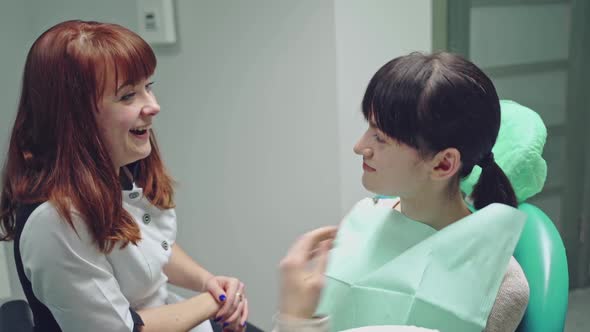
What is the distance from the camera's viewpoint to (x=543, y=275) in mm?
899

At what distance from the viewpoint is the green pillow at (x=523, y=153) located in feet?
3.43

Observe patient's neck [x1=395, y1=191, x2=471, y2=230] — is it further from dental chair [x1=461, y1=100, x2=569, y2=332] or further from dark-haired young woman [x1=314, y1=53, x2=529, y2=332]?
dental chair [x1=461, y1=100, x2=569, y2=332]

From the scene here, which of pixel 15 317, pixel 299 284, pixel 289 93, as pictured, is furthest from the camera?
pixel 289 93

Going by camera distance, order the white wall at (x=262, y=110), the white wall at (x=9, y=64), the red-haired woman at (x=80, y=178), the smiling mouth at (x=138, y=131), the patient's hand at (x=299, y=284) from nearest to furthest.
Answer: the patient's hand at (x=299, y=284) → the red-haired woman at (x=80, y=178) → the smiling mouth at (x=138, y=131) → the white wall at (x=262, y=110) → the white wall at (x=9, y=64)

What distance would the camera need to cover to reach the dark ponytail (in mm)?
968

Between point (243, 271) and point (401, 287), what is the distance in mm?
1066

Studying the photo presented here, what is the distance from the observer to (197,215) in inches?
75.5

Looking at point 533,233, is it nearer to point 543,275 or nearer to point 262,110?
point 543,275

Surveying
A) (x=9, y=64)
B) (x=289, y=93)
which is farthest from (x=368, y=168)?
(x=9, y=64)

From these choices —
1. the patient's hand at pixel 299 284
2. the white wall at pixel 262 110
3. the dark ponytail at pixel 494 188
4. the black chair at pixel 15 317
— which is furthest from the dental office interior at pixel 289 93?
the patient's hand at pixel 299 284

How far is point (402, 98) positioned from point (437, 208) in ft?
0.73

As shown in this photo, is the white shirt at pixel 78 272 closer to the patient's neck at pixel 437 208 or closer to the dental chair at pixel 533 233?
the patient's neck at pixel 437 208

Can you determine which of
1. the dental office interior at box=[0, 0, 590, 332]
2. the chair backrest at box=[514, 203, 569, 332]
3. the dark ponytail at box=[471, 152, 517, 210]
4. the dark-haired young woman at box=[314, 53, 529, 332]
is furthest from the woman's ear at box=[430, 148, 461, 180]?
the dental office interior at box=[0, 0, 590, 332]

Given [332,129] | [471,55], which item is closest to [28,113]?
[332,129]
